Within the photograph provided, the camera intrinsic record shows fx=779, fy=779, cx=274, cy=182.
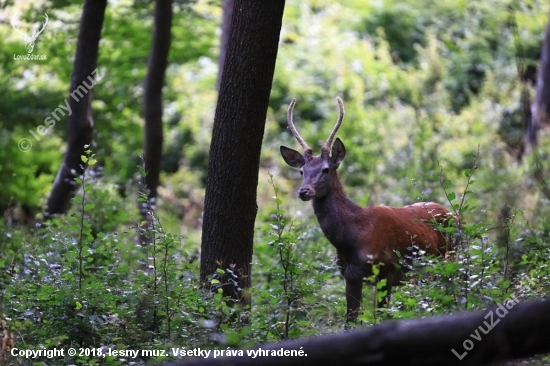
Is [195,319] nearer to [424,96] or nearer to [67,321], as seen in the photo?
[67,321]

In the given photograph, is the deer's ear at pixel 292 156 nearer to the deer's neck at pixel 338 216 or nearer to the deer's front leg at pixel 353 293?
the deer's neck at pixel 338 216

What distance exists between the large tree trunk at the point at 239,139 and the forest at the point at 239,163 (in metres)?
0.02

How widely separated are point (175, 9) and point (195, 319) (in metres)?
7.11

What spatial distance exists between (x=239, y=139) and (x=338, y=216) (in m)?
1.38

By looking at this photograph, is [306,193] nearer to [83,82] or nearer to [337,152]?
[337,152]

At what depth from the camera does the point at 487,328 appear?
11.7ft

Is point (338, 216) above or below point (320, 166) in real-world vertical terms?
below

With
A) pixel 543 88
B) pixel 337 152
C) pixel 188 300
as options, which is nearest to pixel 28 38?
pixel 337 152

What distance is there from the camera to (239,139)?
612 cm

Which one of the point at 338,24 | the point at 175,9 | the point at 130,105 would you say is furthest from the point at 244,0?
the point at 338,24

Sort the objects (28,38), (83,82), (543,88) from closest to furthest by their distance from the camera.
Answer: (83,82), (28,38), (543,88)

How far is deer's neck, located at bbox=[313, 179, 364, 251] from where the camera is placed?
691 cm

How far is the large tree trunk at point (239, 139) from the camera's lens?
6.01m

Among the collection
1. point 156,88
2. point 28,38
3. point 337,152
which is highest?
point 28,38
